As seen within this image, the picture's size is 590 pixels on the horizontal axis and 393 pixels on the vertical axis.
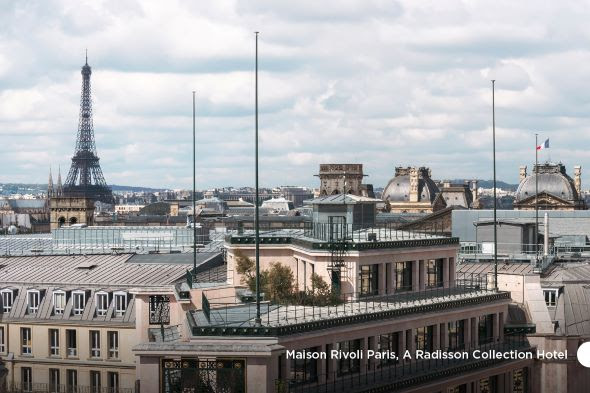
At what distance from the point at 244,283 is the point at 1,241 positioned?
66460mm

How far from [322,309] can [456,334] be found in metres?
9.78

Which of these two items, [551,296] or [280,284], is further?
[551,296]

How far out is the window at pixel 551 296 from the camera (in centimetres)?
6740

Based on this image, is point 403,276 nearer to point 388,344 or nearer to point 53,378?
point 388,344

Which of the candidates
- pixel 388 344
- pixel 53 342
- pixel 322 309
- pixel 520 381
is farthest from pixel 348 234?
pixel 53 342

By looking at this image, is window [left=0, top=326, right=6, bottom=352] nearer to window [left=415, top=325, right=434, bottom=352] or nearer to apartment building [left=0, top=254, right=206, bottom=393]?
apartment building [left=0, top=254, right=206, bottom=393]

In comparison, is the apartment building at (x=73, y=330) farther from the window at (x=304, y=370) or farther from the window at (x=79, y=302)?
the window at (x=304, y=370)

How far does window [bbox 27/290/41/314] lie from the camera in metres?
78.9

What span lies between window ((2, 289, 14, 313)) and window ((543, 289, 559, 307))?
→ 108ft

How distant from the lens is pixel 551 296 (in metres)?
67.7

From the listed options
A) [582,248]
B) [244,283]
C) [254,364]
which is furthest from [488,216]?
[254,364]

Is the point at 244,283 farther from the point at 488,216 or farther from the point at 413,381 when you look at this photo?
the point at 488,216

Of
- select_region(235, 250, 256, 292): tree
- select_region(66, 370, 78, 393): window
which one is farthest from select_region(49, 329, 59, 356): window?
select_region(235, 250, 256, 292): tree

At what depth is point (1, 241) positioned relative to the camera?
4828 inches
